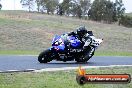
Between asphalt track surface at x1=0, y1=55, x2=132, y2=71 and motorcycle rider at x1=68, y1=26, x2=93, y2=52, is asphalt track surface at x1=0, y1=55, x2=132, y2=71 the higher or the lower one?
the lower one

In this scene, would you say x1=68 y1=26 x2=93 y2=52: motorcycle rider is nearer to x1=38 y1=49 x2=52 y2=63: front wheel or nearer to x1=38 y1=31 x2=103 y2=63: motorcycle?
x1=38 y1=31 x2=103 y2=63: motorcycle

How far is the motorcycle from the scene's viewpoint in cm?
1507

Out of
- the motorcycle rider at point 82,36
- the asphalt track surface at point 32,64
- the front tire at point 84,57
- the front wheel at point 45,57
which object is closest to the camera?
the asphalt track surface at point 32,64

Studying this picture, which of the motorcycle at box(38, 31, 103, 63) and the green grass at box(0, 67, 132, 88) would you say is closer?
the green grass at box(0, 67, 132, 88)

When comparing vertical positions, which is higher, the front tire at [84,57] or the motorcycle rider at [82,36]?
the motorcycle rider at [82,36]

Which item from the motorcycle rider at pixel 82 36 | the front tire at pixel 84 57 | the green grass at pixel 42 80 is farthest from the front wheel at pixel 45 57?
the green grass at pixel 42 80

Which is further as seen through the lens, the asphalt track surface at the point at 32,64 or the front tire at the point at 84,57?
the front tire at the point at 84,57

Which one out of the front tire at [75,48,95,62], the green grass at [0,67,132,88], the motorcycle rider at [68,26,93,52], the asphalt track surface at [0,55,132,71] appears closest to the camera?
the green grass at [0,67,132,88]

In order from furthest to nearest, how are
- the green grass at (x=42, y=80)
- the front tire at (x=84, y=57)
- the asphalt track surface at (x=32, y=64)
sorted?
the front tire at (x=84, y=57)
the asphalt track surface at (x=32, y=64)
the green grass at (x=42, y=80)

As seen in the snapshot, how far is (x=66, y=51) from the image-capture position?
15242 mm

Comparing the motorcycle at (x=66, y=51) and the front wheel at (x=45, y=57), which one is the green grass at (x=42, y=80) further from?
the motorcycle at (x=66, y=51)

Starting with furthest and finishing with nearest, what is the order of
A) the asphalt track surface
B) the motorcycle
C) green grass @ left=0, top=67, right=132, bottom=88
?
the motorcycle, the asphalt track surface, green grass @ left=0, top=67, right=132, bottom=88

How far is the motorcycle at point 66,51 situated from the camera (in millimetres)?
15070

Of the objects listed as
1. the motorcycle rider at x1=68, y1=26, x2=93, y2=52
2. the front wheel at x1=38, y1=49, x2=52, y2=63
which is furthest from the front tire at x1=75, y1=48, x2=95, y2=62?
the front wheel at x1=38, y1=49, x2=52, y2=63
